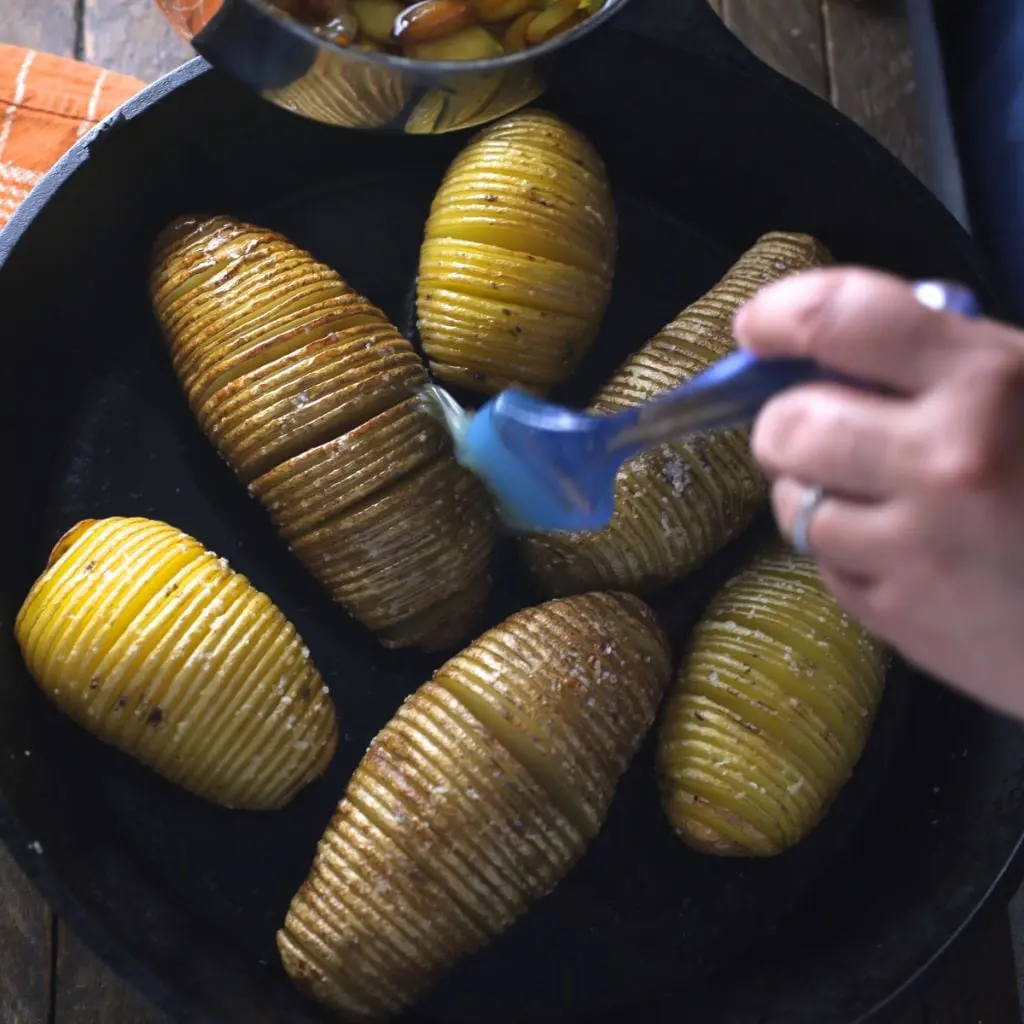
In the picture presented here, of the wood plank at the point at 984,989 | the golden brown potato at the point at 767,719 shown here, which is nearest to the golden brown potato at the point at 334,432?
the golden brown potato at the point at 767,719

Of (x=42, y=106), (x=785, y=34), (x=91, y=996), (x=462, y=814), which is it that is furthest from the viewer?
(x=785, y=34)

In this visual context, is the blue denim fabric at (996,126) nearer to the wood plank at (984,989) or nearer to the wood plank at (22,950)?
the wood plank at (984,989)

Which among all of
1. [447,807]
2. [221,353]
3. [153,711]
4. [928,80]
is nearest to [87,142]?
[221,353]

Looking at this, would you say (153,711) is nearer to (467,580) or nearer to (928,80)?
(467,580)

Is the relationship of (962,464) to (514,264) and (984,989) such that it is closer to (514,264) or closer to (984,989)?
(514,264)

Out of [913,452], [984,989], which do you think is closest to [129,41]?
[913,452]

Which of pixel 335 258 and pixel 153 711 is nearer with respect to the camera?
pixel 153 711
